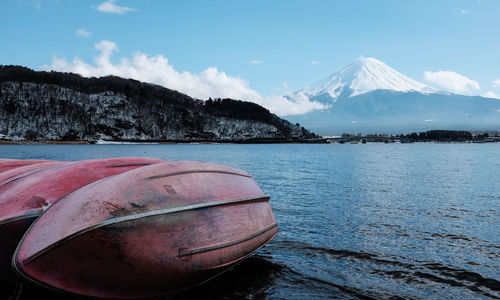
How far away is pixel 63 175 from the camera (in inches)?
242

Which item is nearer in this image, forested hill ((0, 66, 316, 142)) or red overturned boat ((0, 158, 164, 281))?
red overturned boat ((0, 158, 164, 281))

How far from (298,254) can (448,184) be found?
1880 centimetres

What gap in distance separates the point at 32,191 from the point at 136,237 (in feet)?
7.70

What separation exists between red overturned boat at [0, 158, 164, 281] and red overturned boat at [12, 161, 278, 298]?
0.80m

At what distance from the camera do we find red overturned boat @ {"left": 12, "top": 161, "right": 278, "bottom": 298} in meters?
4.25

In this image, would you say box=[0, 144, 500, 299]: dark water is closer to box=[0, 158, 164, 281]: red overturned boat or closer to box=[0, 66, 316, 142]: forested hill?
box=[0, 158, 164, 281]: red overturned boat

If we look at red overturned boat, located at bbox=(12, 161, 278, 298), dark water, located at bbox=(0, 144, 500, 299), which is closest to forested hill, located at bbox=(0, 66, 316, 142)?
dark water, located at bbox=(0, 144, 500, 299)

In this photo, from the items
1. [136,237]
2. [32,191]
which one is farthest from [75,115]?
[136,237]

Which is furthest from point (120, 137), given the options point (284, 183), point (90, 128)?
point (284, 183)

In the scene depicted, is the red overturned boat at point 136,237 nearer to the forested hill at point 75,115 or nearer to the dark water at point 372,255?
the dark water at point 372,255

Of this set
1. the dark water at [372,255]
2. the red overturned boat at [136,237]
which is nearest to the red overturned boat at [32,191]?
the red overturned boat at [136,237]

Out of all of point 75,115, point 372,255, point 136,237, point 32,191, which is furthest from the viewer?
point 75,115

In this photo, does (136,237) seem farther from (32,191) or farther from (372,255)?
(372,255)

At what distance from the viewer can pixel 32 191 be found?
5.61 meters
